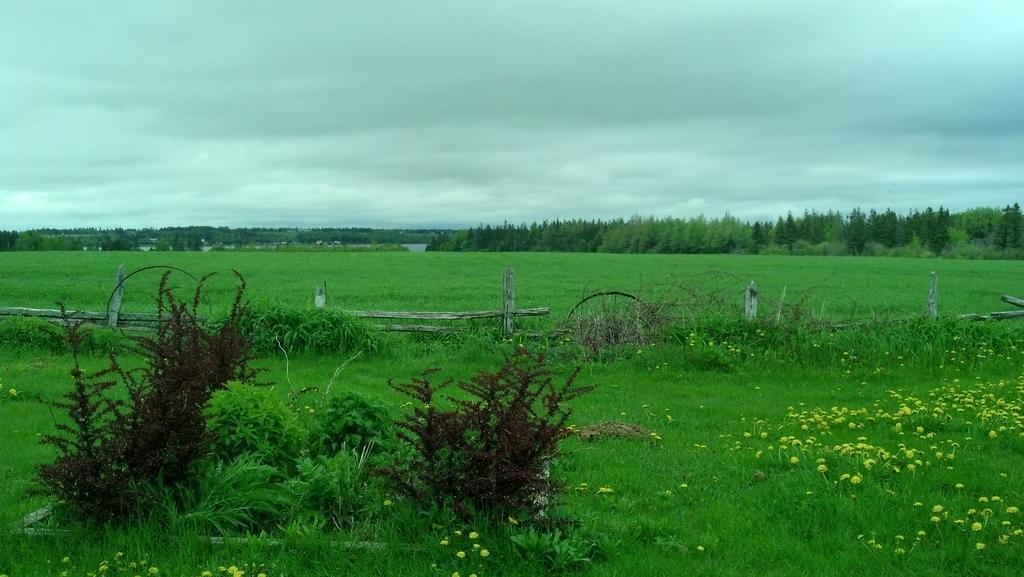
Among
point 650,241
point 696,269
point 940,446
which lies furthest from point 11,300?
point 650,241

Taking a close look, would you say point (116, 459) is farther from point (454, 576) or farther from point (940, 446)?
point (940, 446)

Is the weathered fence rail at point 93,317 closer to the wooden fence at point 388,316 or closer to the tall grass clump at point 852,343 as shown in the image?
the wooden fence at point 388,316

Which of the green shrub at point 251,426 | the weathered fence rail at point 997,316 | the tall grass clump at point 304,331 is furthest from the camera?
the weathered fence rail at point 997,316

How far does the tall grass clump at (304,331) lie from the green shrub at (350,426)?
7206 mm

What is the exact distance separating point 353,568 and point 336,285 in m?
31.6

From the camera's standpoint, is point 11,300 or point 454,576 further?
point 11,300

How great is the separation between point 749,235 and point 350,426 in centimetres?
11214

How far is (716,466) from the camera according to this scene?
7.22m

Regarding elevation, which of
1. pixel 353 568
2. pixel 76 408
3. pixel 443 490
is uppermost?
pixel 76 408

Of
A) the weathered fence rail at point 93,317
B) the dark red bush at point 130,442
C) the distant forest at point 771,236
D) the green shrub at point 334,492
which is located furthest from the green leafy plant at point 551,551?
the distant forest at point 771,236

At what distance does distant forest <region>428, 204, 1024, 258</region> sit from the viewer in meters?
100

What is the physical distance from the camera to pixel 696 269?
2094 inches

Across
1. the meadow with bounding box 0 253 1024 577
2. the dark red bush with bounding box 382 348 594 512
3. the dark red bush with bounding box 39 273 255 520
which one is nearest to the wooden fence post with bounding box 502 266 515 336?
the meadow with bounding box 0 253 1024 577

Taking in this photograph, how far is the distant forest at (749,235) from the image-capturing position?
100 metres
